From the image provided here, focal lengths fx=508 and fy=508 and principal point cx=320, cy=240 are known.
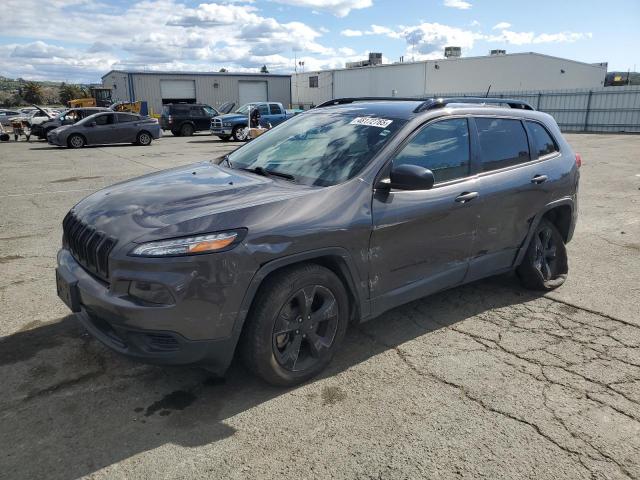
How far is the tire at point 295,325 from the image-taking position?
2.90 m

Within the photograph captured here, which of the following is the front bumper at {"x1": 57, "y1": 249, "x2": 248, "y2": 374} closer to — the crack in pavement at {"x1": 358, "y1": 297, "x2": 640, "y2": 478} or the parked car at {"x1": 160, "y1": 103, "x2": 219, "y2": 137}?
the crack in pavement at {"x1": 358, "y1": 297, "x2": 640, "y2": 478}

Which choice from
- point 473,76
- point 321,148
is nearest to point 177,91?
point 473,76

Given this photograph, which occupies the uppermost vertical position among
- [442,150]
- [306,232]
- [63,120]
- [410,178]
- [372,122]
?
[372,122]

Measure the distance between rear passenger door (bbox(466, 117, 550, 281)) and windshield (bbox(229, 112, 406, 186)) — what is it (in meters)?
0.95

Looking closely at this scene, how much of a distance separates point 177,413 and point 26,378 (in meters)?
1.11

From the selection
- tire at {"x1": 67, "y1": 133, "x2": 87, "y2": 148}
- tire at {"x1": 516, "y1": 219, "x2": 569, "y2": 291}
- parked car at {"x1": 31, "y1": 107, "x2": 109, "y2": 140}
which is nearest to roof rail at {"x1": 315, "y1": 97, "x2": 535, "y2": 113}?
tire at {"x1": 516, "y1": 219, "x2": 569, "y2": 291}

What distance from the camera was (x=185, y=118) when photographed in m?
29.3

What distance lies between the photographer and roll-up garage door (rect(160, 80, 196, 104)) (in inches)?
1870

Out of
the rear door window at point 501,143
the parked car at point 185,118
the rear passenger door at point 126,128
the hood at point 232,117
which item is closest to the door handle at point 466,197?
the rear door window at point 501,143

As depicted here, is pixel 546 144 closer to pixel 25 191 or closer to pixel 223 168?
pixel 223 168

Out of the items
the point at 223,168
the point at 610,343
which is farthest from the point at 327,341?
the point at 610,343

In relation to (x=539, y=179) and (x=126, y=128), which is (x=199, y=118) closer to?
(x=126, y=128)

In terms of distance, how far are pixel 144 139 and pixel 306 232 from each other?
21858mm

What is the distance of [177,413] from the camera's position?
2.89 meters
